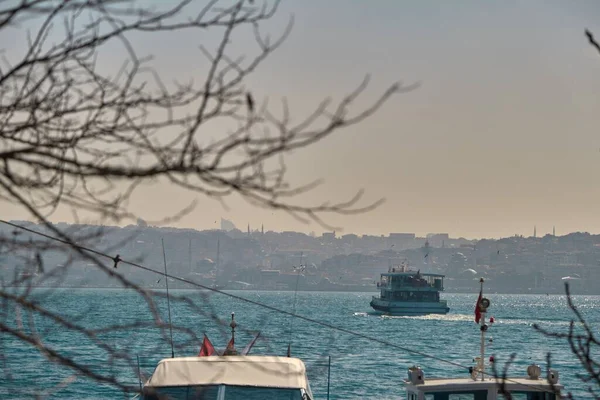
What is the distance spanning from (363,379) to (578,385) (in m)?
7.85

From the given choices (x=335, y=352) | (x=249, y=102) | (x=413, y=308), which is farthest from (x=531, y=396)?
(x=413, y=308)

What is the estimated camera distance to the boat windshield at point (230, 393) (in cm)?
963

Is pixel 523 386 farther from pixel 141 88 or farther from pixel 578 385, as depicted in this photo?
pixel 578 385

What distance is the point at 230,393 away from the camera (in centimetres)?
965

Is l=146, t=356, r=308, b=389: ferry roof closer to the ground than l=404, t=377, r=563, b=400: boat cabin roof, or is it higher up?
higher up

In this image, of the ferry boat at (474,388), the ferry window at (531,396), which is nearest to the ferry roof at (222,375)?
the ferry boat at (474,388)

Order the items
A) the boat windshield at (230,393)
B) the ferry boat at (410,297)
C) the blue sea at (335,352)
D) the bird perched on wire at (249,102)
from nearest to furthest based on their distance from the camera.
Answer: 1. the bird perched on wire at (249,102)
2. the boat windshield at (230,393)
3. the blue sea at (335,352)
4. the ferry boat at (410,297)

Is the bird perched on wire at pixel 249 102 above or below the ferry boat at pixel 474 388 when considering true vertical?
above

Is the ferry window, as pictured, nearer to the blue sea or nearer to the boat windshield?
the blue sea

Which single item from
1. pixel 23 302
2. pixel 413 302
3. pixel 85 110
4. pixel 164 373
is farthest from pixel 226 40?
pixel 413 302

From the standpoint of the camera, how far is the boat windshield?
9.63 m

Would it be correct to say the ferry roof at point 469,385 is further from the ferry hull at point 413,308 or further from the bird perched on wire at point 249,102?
the ferry hull at point 413,308

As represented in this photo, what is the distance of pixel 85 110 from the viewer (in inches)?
142

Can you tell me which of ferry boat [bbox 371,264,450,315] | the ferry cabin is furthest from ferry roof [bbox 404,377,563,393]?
the ferry cabin
